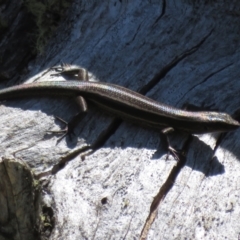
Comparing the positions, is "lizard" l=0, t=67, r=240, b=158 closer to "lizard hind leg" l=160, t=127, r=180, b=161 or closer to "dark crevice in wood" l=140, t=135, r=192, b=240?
"lizard hind leg" l=160, t=127, r=180, b=161

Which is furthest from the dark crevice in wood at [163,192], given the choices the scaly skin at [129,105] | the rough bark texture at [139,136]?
the scaly skin at [129,105]

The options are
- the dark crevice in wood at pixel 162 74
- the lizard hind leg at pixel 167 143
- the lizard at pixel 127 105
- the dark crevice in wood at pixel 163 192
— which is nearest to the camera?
the dark crevice in wood at pixel 163 192

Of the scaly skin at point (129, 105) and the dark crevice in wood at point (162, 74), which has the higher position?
the dark crevice in wood at point (162, 74)

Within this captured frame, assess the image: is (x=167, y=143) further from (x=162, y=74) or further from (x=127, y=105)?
(x=162, y=74)

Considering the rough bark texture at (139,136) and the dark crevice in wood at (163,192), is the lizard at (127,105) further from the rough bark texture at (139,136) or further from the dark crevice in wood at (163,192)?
the dark crevice in wood at (163,192)

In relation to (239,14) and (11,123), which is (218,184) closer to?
(11,123)

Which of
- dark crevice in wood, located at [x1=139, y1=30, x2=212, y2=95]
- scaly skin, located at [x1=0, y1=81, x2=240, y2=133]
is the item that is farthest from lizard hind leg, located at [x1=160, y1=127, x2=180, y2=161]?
dark crevice in wood, located at [x1=139, y1=30, x2=212, y2=95]
